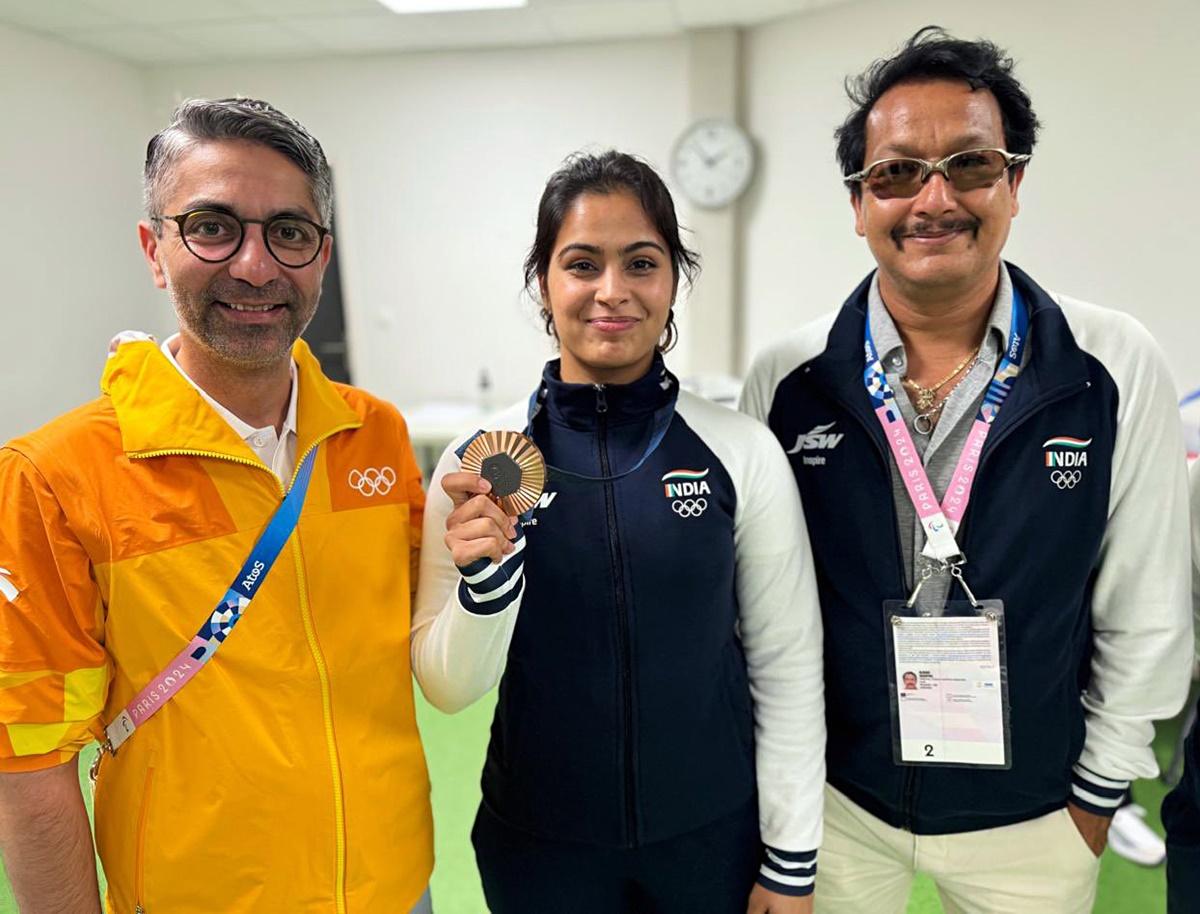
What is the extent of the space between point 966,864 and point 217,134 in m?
1.86

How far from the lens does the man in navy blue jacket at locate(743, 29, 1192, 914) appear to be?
4.44 feet

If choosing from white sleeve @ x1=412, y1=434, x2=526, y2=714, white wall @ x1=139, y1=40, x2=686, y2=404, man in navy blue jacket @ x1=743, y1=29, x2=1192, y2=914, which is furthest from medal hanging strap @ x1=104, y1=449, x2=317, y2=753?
white wall @ x1=139, y1=40, x2=686, y2=404

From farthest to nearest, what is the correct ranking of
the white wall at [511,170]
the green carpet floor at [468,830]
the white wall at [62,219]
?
the white wall at [62,219] → the white wall at [511,170] → the green carpet floor at [468,830]

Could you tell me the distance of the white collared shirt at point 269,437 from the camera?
1169 mm

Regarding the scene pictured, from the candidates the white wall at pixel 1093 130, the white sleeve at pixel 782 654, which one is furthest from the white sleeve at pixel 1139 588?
the white wall at pixel 1093 130

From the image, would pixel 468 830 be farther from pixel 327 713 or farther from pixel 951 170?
pixel 951 170

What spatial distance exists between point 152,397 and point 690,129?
4.50 meters

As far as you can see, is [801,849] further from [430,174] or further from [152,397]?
[430,174]

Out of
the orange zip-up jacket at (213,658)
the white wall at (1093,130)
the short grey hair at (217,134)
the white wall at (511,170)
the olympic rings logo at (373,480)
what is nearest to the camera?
the orange zip-up jacket at (213,658)

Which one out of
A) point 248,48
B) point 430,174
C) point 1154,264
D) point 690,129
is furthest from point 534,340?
point 1154,264

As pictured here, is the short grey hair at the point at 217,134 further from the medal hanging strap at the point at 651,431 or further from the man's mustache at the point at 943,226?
the man's mustache at the point at 943,226

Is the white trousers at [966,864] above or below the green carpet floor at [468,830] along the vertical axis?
above

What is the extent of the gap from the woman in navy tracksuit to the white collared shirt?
0.81ft

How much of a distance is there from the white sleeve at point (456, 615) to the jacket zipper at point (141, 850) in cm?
40
